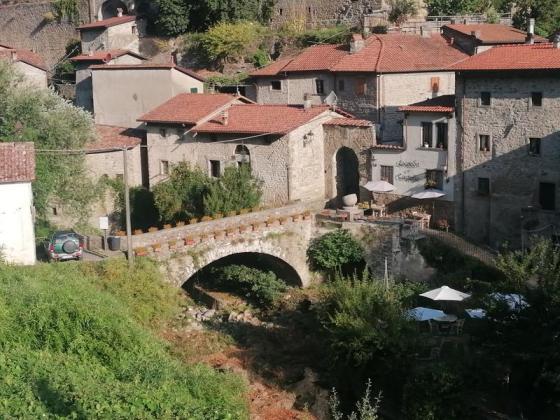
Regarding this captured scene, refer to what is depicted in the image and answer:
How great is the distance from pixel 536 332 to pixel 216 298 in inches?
616

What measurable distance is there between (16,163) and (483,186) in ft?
61.8

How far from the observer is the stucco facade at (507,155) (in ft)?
116

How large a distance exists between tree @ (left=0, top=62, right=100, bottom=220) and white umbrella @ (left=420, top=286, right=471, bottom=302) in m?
19.3

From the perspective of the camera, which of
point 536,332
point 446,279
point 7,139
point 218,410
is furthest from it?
point 7,139

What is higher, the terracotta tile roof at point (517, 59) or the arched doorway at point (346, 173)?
the terracotta tile roof at point (517, 59)

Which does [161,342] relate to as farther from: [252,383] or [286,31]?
[286,31]

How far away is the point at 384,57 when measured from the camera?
44625 millimetres

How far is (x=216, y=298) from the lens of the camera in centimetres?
3706

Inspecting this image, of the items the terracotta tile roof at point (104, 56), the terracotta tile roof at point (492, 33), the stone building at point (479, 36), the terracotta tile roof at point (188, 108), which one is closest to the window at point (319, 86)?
the terracotta tile roof at point (188, 108)

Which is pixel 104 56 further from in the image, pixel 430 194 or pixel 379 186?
pixel 430 194

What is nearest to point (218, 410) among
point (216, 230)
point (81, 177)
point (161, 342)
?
point (161, 342)

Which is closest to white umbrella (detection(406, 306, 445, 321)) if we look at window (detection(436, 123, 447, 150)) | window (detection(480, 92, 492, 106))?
window (detection(436, 123, 447, 150))

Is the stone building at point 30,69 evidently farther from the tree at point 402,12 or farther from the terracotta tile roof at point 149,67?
the tree at point 402,12

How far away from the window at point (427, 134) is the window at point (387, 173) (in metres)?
1.98
